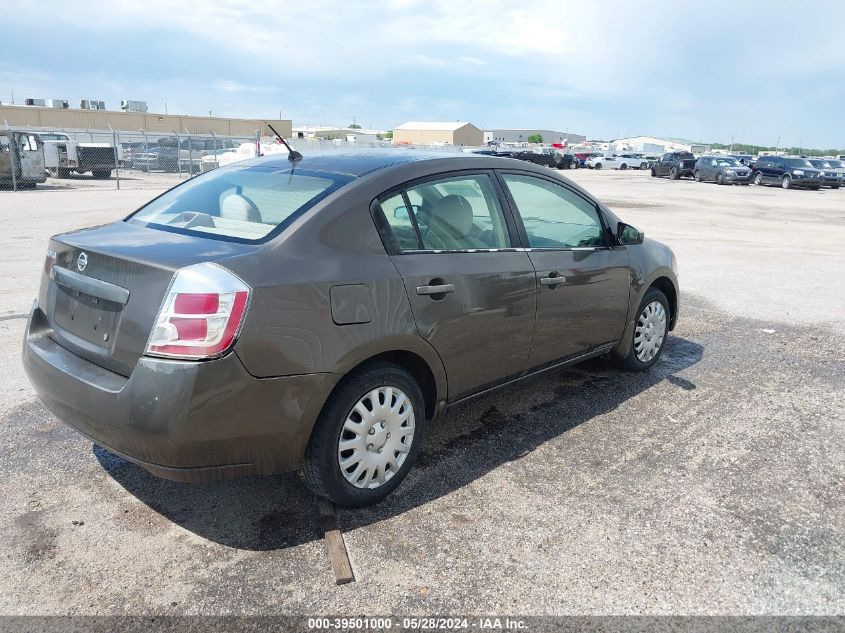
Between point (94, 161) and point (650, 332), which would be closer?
point (650, 332)

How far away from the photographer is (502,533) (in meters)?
3.17

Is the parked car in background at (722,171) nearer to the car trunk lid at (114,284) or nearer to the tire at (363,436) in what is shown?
the tire at (363,436)

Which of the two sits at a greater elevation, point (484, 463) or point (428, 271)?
point (428, 271)

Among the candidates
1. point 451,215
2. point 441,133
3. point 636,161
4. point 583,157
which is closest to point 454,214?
point 451,215

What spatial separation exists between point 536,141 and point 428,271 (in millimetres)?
126012

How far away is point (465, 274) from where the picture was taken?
3586 millimetres

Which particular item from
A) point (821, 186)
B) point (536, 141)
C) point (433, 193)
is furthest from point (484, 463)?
point (536, 141)

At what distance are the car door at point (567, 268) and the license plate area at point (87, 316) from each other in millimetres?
2267

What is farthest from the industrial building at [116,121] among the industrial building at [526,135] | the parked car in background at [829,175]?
the industrial building at [526,135]

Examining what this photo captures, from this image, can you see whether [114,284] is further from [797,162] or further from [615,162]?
[615,162]

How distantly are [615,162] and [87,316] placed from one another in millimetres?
58287

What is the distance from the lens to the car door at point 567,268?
411cm

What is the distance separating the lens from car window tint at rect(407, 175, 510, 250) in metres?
3.57

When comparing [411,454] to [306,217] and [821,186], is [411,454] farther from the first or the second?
[821,186]
